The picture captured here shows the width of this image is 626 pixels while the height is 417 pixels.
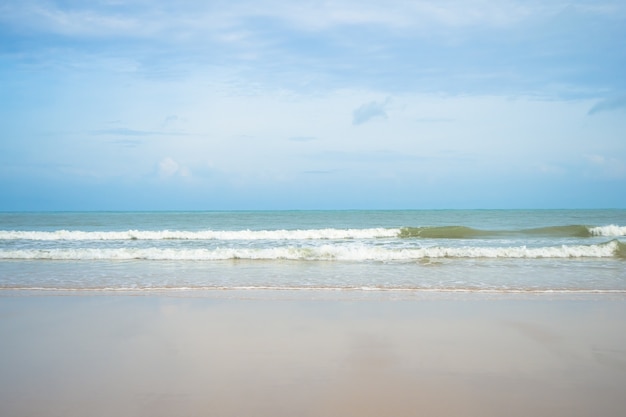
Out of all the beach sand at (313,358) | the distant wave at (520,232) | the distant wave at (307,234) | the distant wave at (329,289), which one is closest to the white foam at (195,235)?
the distant wave at (307,234)

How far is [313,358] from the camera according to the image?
484 cm

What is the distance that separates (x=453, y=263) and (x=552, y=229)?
15932mm

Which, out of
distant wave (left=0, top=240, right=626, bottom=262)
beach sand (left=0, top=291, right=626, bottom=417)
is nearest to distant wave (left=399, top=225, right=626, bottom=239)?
distant wave (left=0, top=240, right=626, bottom=262)

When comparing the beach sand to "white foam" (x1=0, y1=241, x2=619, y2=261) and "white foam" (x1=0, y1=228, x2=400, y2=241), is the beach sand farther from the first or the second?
"white foam" (x1=0, y1=228, x2=400, y2=241)

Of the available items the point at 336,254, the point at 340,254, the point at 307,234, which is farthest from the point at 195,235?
the point at 340,254

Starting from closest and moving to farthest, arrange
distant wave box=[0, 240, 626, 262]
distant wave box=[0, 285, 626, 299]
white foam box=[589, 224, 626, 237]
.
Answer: distant wave box=[0, 285, 626, 299]
distant wave box=[0, 240, 626, 262]
white foam box=[589, 224, 626, 237]

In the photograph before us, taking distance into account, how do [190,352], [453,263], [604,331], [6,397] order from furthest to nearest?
[453,263]
[604,331]
[190,352]
[6,397]

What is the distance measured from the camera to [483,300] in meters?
7.89

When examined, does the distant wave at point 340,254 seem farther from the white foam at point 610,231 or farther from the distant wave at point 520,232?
the white foam at point 610,231

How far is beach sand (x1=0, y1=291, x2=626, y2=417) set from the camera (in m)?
3.74

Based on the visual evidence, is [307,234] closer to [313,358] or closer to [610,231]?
[610,231]

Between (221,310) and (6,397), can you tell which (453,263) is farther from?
(6,397)

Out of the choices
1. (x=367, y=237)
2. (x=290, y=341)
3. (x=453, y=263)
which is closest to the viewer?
(x=290, y=341)

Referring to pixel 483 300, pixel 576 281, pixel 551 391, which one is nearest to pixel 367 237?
pixel 576 281
